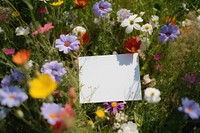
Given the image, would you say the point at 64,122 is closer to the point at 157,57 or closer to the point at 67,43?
the point at 67,43

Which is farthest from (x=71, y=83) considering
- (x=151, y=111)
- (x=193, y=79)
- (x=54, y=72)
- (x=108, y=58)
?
(x=193, y=79)

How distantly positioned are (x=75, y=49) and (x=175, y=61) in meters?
0.55

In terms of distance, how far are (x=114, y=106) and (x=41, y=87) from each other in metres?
0.68

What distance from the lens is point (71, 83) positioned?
5.79ft

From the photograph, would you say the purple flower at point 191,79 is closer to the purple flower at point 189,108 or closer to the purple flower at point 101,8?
the purple flower at point 189,108

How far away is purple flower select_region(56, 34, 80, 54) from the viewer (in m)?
1.88

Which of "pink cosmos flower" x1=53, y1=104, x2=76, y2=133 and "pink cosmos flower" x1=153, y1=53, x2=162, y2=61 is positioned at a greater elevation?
Result: "pink cosmos flower" x1=153, y1=53, x2=162, y2=61

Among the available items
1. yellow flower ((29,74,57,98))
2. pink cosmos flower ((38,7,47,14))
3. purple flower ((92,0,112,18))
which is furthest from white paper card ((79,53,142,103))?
yellow flower ((29,74,57,98))

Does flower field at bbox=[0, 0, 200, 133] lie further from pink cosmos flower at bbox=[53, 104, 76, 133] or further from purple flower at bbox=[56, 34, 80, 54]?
pink cosmos flower at bbox=[53, 104, 76, 133]

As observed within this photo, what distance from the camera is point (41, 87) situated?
4.02 feet

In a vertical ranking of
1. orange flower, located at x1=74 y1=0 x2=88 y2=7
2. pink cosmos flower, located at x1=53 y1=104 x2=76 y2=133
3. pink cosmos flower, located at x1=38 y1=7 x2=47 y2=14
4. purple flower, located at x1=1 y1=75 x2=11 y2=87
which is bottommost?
pink cosmos flower, located at x1=53 y1=104 x2=76 y2=133

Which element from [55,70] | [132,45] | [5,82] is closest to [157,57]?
[132,45]

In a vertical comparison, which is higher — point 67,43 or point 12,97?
point 67,43

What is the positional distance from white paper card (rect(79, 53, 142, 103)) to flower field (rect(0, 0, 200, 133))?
1.6 inches
